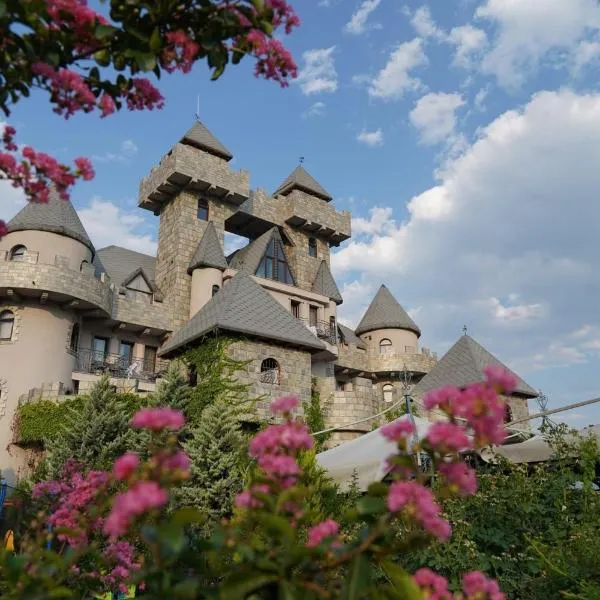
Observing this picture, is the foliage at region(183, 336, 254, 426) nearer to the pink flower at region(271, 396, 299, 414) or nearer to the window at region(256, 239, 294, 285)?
the window at region(256, 239, 294, 285)

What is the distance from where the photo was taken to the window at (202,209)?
93.1ft

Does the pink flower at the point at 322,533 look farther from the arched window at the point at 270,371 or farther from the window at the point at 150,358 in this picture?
the window at the point at 150,358

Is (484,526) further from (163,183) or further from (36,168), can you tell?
(163,183)

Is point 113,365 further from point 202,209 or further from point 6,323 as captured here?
point 202,209

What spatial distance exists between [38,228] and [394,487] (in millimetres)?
23030

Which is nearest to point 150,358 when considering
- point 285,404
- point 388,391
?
point 388,391

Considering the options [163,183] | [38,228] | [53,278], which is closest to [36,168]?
[53,278]

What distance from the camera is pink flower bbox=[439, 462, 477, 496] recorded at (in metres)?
1.62

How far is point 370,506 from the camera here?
179 cm

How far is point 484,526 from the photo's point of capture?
21.2 feet

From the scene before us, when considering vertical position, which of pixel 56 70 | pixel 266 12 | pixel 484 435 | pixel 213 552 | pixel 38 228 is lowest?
pixel 213 552

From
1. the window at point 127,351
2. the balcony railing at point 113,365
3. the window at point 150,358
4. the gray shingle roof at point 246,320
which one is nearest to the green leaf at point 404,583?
the gray shingle roof at point 246,320

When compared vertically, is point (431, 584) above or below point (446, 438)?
below

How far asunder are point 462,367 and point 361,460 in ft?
69.9
